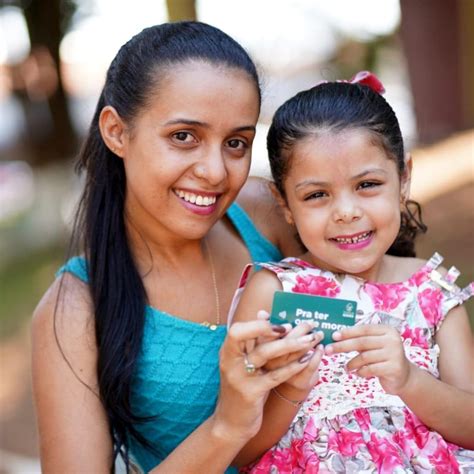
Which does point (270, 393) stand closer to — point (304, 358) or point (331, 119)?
point (304, 358)

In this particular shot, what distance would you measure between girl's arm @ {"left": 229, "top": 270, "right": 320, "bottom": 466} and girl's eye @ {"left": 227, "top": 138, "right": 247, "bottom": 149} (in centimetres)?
37

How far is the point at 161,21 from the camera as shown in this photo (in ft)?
26.3

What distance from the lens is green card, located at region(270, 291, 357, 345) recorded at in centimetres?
190

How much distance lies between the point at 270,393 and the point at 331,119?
0.75m

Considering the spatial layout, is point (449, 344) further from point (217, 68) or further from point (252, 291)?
point (217, 68)

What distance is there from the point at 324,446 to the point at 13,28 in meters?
8.69

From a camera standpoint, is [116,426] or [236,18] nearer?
[116,426]

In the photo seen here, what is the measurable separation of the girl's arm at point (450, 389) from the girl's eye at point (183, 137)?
864mm

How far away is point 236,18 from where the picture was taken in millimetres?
9344

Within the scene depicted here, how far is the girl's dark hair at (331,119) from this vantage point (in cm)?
233

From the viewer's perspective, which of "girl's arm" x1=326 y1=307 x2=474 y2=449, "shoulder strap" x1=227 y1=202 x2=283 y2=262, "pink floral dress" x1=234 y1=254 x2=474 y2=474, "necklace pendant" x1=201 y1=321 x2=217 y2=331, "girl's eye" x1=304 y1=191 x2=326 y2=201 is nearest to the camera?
"girl's arm" x1=326 y1=307 x2=474 y2=449

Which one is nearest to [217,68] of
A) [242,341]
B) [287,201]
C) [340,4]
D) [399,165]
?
[287,201]

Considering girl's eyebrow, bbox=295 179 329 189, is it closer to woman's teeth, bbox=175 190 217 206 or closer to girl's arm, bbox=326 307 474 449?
woman's teeth, bbox=175 190 217 206

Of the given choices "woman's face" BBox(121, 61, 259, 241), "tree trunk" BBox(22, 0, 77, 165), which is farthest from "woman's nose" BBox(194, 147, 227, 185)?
"tree trunk" BBox(22, 0, 77, 165)
